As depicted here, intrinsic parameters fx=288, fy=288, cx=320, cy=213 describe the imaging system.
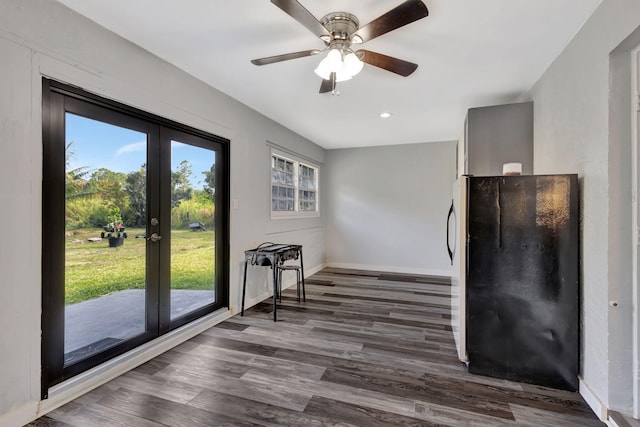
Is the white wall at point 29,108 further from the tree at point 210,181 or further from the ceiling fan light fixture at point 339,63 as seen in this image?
the ceiling fan light fixture at point 339,63

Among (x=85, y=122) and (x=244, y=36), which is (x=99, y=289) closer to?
(x=85, y=122)

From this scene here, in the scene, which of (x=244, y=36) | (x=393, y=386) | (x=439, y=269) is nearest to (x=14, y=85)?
(x=244, y=36)

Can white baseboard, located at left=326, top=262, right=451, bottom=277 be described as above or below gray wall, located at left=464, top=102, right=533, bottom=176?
below

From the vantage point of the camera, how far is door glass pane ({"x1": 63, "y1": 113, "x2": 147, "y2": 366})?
1931mm

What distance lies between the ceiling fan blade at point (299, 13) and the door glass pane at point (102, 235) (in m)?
1.59

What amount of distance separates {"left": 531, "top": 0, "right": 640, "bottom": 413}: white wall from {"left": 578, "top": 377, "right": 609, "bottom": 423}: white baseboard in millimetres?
10

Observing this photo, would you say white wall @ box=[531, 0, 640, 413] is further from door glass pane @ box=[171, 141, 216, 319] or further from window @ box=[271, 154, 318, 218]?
window @ box=[271, 154, 318, 218]

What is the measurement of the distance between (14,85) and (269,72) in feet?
5.58

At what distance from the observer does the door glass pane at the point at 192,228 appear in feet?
8.80

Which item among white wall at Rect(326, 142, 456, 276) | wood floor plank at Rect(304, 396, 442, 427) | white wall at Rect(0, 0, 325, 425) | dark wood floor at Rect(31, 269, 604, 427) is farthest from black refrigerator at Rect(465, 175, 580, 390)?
white wall at Rect(326, 142, 456, 276)

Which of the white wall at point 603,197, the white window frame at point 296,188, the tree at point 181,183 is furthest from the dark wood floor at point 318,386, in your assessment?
the white window frame at point 296,188

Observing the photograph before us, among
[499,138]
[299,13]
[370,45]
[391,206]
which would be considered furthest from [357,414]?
[391,206]

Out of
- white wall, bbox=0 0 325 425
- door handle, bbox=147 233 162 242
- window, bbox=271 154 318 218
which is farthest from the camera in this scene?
window, bbox=271 154 318 218

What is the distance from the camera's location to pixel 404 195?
547cm
